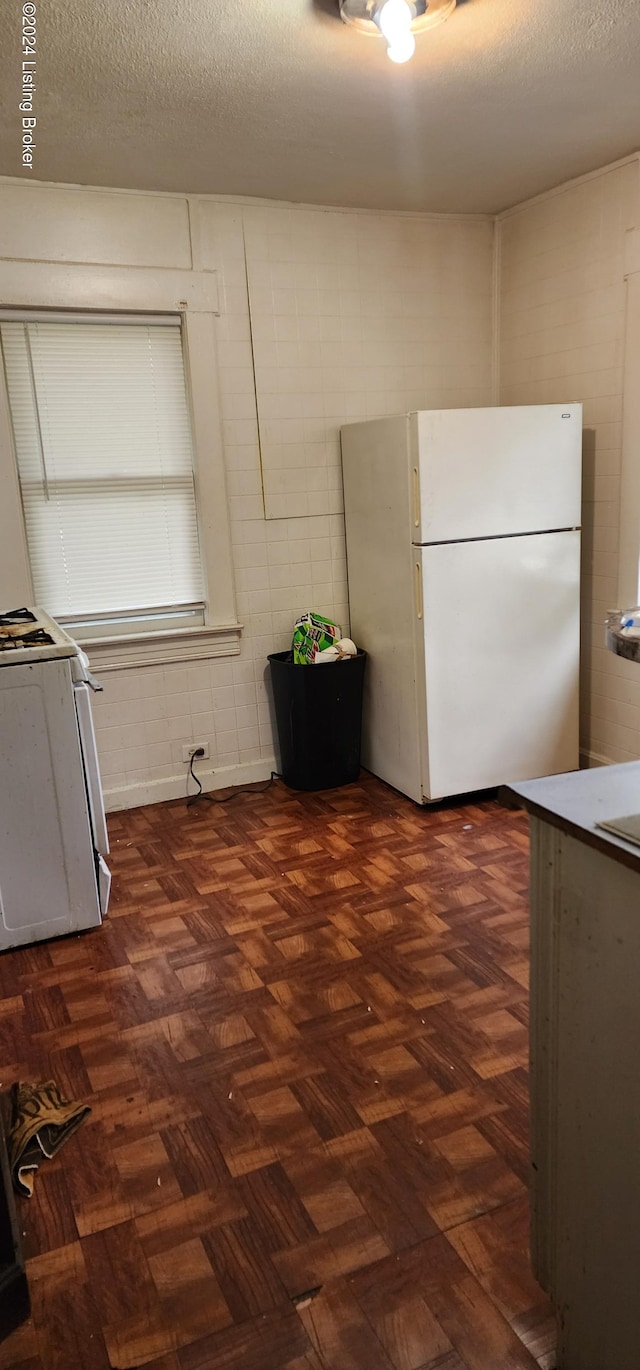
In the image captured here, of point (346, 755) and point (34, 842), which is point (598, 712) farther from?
point (34, 842)

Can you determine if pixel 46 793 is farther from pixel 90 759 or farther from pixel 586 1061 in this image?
pixel 586 1061

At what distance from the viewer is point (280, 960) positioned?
2.53 meters

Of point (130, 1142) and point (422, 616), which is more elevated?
point (422, 616)

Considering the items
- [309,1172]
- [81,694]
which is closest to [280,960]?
[309,1172]

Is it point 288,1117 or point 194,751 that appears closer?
point 288,1117

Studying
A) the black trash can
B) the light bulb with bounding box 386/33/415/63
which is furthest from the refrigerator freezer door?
the light bulb with bounding box 386/33/415/63

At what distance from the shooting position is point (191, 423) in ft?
11.8

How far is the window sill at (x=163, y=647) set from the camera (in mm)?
3592

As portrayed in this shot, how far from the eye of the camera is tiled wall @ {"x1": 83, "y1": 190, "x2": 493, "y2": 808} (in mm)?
3648

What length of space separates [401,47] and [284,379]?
1.71 metres

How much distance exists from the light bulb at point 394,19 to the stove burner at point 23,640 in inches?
71.8

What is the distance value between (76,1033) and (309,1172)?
788 millimetres

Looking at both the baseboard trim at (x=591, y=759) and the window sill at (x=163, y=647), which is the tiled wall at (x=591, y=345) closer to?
the baseboard trim at (x=591, y=759)

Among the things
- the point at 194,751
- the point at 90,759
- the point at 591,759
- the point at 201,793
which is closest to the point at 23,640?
the point at 90,759
